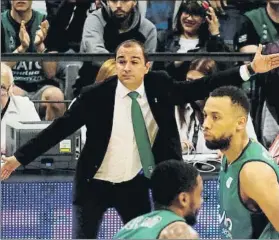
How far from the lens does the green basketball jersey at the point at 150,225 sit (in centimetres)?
380

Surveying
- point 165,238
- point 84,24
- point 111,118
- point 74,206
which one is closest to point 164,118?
point 111,118

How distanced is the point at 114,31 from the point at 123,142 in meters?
2.19

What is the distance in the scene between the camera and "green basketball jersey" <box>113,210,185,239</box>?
12.5 feet

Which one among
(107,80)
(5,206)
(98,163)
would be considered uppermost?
(107,80)

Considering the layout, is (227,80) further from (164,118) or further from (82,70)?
(82,70)

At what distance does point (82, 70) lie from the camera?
7.36 m

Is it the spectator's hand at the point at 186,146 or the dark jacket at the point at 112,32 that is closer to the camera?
the spectator's hand at the point at 186,146

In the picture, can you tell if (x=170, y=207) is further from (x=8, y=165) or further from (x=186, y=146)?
(x=186, y=146)

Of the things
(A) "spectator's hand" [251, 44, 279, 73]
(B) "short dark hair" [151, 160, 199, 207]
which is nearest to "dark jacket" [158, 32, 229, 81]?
(A) "spectator's hand" [251, 44, 279, 73]

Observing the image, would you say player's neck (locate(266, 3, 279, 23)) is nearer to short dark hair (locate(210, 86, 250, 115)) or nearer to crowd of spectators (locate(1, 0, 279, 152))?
crowd of spectators (locate(1, 0, 279, 152))

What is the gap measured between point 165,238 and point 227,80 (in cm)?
183

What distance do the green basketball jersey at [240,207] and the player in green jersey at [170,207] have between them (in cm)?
56

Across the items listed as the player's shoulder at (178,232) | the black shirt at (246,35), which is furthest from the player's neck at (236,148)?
the black shirt at (246,35)

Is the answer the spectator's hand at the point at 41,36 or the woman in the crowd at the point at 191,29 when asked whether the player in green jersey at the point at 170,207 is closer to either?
the woman in the crowd at the point at 191,29
